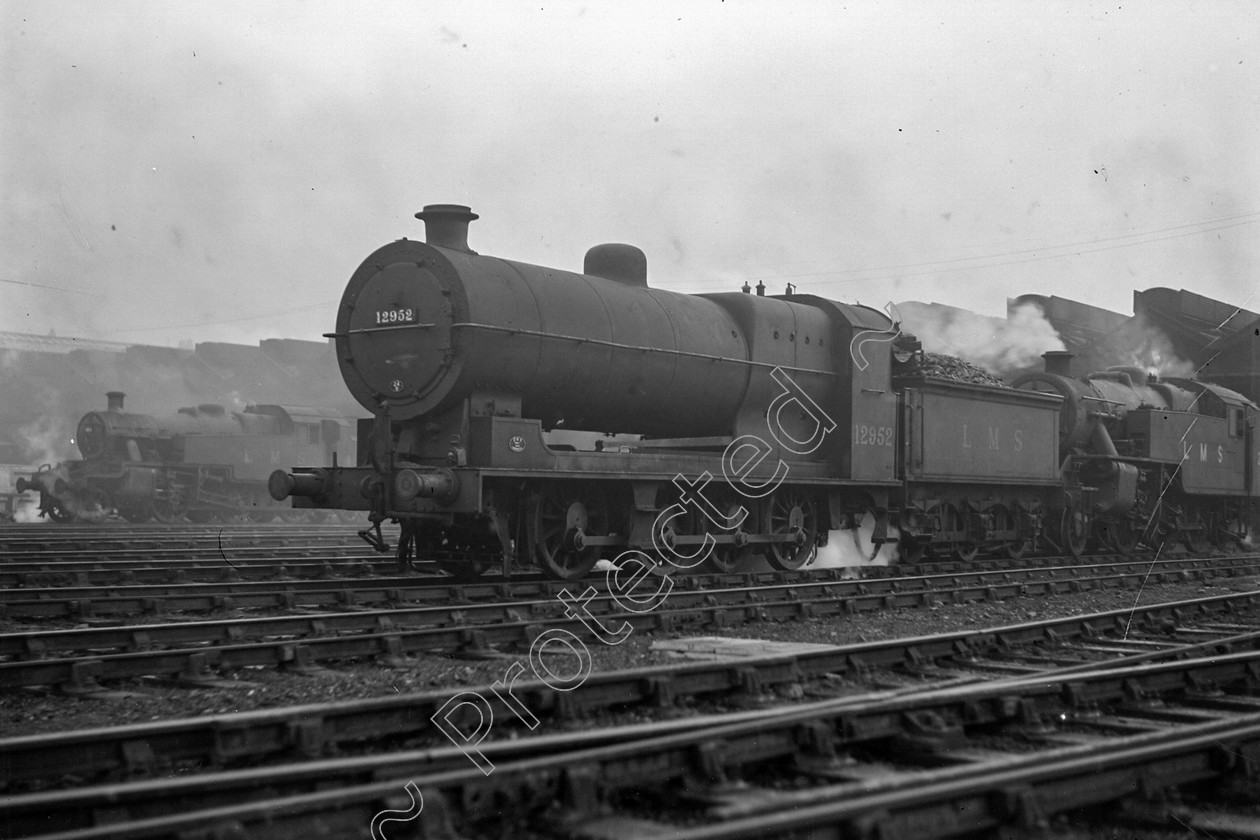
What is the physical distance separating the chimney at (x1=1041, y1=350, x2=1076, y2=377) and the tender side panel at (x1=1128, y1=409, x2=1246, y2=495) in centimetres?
160

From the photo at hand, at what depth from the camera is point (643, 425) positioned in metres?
13.0

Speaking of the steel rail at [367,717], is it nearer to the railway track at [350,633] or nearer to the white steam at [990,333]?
the railway track at [350,633]

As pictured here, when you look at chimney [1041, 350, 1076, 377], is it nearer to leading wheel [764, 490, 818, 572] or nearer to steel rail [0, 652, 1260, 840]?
leading wheel [764, 490, 818, 572]

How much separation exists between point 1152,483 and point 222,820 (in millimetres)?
19851

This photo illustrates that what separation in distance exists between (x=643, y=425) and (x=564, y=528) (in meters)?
1.79

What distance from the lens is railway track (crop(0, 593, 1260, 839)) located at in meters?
3.86

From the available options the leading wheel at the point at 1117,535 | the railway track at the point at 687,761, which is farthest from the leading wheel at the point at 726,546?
the leading wheel at the point at 1117,535

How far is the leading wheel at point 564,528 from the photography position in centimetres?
1158

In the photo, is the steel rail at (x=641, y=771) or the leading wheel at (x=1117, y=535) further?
the leading wheel at (x=1117, y=535)

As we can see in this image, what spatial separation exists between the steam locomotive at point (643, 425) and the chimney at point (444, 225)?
0.02 meters

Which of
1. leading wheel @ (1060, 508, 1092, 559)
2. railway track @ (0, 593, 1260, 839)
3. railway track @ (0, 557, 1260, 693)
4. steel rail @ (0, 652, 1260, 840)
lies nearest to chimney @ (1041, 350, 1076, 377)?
leading wheel @ (1060, 508, 1092, 559)

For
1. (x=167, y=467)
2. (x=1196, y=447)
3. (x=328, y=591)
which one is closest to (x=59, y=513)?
(x=167, y=467)

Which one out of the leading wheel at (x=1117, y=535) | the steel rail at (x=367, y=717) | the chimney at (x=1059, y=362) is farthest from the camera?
the leading wheel at (x=1117, y=535)

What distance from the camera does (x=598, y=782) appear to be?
4266 millimetres
